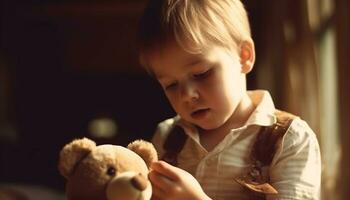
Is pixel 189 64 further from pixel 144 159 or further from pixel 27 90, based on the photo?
pixel 27 90

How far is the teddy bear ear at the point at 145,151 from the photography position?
823mm

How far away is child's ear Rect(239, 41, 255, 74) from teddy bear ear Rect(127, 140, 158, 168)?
34cm

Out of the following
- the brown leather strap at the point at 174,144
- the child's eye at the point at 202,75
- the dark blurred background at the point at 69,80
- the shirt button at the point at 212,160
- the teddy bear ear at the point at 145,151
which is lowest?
the dark blurred background at the point at 69,80

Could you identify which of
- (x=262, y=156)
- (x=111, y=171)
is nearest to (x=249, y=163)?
(x=262, y=156)

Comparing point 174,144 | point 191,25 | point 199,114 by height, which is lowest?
point 174,144

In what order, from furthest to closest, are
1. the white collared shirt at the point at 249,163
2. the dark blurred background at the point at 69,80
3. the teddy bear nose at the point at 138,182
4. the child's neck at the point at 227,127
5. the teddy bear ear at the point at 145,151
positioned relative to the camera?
the dark blurred background at the point at 69,80
the child's neck at the point at 227,127
the white collared shirt at the point at 249,163
the teddy bear ear at the point at 145,151
the teddy bear nose at the point at 138,182

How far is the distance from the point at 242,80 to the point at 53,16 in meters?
3.44

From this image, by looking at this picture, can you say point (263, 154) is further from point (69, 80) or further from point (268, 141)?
point (69, 80)

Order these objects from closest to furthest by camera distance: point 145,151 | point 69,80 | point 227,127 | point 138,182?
point 138,182
point 145,151
point 227,127
point 69,80

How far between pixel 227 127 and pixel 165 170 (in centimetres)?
30

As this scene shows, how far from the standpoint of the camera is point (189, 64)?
0.96 m

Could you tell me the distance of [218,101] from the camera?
100 centimetres

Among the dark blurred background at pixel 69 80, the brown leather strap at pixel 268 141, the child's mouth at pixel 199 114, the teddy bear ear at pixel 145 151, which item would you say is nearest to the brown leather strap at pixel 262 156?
the brown leather strap at pixel 268 141

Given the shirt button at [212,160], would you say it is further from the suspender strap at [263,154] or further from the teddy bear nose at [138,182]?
the teddy bear nose at [138,182]
